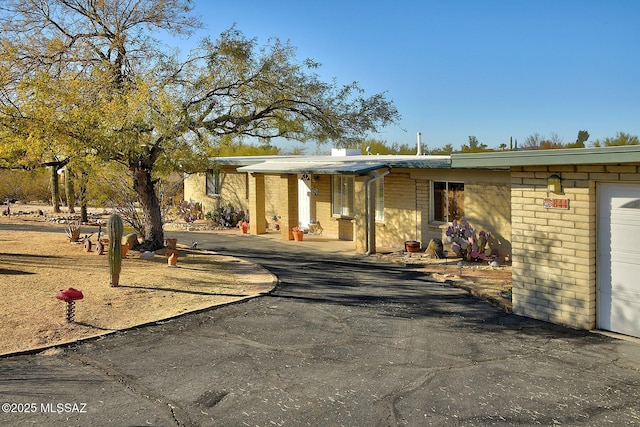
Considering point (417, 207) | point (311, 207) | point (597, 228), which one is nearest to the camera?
point (597, 228)

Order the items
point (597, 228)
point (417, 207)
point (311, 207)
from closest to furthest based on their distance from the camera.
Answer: point (597, 228)
point (417, 207)
point (311, 207)

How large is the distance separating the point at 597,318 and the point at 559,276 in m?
0.76

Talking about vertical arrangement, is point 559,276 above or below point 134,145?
below

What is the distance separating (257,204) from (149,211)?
250 inches

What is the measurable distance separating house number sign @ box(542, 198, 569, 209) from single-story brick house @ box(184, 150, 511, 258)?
5438 mm

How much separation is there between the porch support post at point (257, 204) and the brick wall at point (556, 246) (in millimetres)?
13538

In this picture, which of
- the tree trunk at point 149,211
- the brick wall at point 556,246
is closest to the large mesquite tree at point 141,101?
the tree trunk at point 149,211

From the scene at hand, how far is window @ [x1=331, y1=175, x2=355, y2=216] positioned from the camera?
20734mm

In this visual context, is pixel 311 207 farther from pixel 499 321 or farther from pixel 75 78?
pixel 499 321

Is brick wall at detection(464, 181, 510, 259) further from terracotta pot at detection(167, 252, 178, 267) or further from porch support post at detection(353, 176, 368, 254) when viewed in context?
terracotta pot at detection(167, 252, 178, 267)

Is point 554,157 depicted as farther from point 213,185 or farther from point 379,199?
point 213,185

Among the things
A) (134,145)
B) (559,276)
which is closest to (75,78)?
(134,145)

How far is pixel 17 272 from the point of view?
1267cm

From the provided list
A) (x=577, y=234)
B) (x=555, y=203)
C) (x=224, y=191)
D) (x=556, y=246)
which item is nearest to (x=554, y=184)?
(x=555, y=203)
